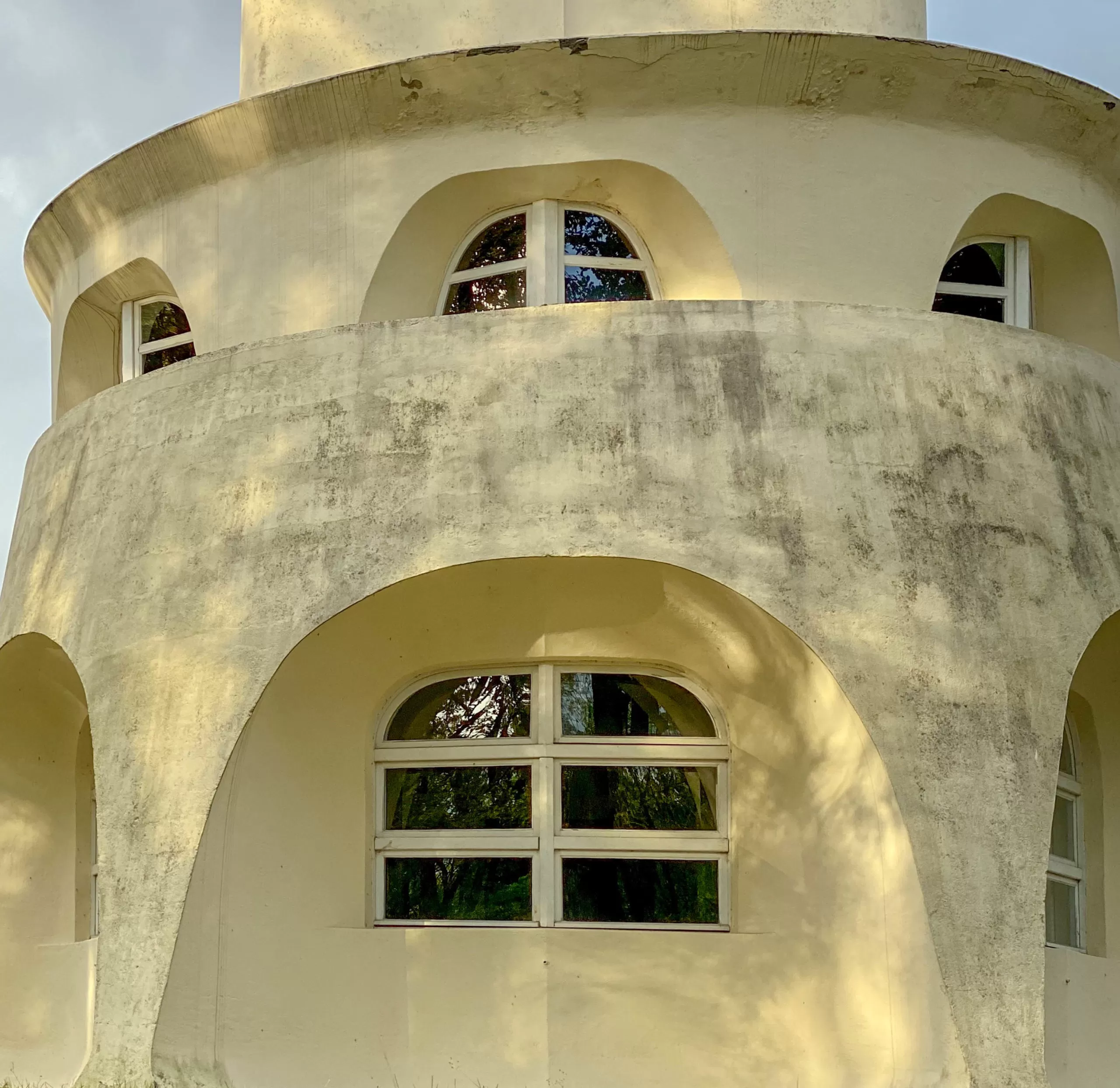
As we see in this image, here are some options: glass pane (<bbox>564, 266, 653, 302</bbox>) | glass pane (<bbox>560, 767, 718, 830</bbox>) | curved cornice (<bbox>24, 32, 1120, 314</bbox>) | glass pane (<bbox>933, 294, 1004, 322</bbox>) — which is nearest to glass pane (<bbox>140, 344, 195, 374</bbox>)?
curved cornice (<bbox>24, 32, 1120, 314</bbox>)

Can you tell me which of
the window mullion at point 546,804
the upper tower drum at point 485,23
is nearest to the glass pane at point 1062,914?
the window mullion at point 546,804

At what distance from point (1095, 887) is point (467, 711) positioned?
3950 millimetres

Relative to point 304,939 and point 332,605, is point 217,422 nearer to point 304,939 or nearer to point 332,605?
point 332,605

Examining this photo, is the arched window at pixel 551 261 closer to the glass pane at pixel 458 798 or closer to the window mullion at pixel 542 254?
the window mullion at pixel 542 254

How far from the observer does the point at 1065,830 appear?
33.9 feet

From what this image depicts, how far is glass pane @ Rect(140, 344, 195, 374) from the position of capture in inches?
449

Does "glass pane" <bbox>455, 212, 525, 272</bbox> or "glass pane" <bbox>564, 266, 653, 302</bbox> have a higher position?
"glass pane" <bbox>455, 212, 525, 272</bbox>

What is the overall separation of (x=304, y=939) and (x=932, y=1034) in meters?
3.54

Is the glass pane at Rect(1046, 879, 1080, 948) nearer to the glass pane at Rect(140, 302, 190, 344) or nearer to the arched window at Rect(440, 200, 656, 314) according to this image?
the arched window at Rect(440, 200, 656, 314)

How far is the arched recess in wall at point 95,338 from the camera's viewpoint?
1149 cm

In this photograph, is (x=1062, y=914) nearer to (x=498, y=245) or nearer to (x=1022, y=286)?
(x=1022, y=286)

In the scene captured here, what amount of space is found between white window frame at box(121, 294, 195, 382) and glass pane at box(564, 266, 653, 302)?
2912mm

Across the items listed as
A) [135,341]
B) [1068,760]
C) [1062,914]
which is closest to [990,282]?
[1068,760]

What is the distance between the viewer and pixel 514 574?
971 centimetres
